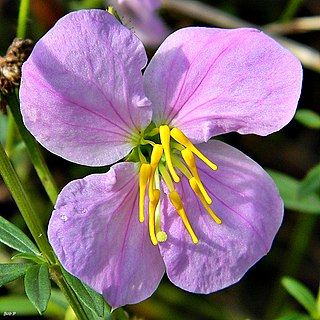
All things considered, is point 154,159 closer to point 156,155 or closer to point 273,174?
point 156,155

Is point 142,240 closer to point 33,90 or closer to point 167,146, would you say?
point 167,146

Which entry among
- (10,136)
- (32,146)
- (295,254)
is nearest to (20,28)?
(10,136)

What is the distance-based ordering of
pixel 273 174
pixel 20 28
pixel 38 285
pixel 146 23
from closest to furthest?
1. pixel 38 285
2. pixel 20 28
3. pixel 273 174
4. pixel 146 23

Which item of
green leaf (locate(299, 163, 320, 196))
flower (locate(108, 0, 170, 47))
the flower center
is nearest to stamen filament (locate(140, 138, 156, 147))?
the flower center

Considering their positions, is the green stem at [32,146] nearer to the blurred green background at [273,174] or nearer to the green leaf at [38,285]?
the green leaf at [38,285]

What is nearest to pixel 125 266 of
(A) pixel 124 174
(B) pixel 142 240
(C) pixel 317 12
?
(B) pixel 142 240

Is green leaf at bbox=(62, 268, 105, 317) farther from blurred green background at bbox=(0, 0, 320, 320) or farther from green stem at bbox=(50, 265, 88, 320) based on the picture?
blurred green background at bbox=(0, 0, 320, 320)

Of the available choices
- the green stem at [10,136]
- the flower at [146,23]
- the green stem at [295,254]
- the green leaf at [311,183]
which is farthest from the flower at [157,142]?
the green stem at [295,254]
